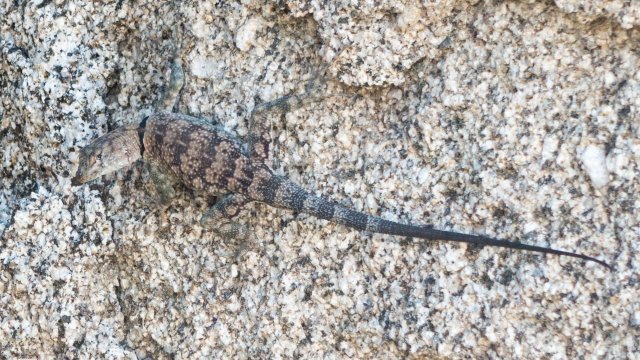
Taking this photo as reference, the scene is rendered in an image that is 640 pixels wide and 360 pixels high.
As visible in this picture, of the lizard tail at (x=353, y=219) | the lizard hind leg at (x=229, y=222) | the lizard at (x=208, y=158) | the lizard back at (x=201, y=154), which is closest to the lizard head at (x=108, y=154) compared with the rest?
the lizard at (x=208, y=158)

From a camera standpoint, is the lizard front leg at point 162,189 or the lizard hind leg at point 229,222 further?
the lizard front leg at point 162,189

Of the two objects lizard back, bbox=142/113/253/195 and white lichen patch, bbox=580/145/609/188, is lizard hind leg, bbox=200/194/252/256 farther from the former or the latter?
white lichen patch, bbox=580/145/609/188

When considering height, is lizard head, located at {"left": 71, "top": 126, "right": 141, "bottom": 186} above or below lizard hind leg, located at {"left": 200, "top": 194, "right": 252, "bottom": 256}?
above

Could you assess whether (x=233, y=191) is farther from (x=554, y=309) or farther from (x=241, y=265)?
(x=554, y=309)

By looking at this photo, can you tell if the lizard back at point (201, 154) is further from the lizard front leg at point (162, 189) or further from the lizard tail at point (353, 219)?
the lizard tail at point (353, 219)

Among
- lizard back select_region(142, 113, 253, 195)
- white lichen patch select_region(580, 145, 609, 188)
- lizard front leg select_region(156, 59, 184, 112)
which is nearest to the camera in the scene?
white lichen patch select_region(580, 145, 609, 188)

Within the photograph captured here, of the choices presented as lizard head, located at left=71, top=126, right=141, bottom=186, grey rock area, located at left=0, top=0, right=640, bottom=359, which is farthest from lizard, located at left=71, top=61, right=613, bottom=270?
grey rock area, located at left=0, top=0, right=640, bottom=359

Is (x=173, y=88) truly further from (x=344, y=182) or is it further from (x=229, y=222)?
(x=344, y=182)

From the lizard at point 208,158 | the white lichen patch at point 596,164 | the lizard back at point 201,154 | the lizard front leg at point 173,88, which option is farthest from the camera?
the lizard front leg at point 173,88

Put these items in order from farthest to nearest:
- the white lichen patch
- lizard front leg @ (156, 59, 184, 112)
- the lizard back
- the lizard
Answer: lizard front leg @ (156, 59, 184, 112) → the lizard back → the lizard → the white lichen patch
